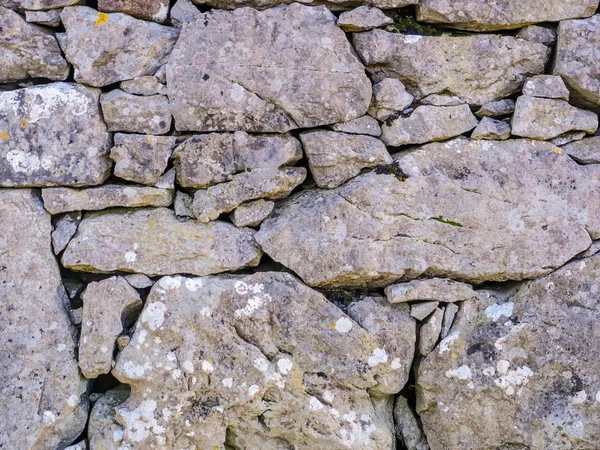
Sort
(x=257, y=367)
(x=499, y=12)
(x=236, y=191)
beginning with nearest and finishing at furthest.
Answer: (x=257, y=367), (x=236, y=191), (x=499, y=12)

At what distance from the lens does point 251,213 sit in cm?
370

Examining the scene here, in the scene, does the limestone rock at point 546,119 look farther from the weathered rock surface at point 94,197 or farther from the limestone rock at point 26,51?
the limestone rock at point 26,51

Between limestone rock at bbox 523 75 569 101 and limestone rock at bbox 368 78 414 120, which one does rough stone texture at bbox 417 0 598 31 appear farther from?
limestone rock at bbox 368 78 414 120

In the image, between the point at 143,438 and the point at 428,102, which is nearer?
the point at 143,438

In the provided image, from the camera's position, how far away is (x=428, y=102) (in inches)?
149

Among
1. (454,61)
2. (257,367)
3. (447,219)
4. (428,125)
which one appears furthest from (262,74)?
(257,367)

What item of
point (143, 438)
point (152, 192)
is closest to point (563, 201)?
point (152, 192)

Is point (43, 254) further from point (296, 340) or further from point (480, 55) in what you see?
point (480, 55)

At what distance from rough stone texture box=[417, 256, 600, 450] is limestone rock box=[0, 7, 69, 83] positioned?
3033 mm

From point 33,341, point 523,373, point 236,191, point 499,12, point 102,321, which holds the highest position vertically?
point 499,12

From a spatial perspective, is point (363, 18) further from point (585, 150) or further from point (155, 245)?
point (155, 245)

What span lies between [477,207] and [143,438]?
8.22 ft

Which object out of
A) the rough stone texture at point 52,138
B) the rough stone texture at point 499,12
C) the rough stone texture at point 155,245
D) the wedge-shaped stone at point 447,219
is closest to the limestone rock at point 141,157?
the rough stone texture at point 52,138

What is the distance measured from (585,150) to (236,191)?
2.31 m
